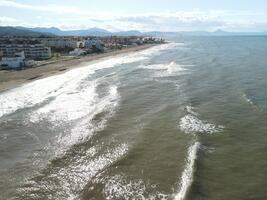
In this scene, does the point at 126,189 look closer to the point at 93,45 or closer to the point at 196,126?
the point at 196,126

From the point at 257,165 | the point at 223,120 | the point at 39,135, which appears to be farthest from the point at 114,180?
the point at 223,120

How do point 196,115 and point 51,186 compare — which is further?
point 196,115

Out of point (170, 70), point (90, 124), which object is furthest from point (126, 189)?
point (170, 70)

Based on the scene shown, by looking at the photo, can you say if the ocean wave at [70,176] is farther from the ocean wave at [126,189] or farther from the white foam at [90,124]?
the white foam at [90,124]

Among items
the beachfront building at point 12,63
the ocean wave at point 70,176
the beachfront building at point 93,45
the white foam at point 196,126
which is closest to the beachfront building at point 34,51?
the beachfront building at point 12,63

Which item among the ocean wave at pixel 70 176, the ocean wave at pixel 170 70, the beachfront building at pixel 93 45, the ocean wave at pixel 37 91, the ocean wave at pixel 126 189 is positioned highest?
the ocean wave at pixel 126 189

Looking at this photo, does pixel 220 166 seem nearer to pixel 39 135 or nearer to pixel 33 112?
pixel 39 135

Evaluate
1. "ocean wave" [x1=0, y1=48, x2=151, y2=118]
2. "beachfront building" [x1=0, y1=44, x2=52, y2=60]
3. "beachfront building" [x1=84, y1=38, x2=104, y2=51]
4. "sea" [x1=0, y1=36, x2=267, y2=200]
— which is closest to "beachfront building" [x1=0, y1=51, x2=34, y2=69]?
"ocean wave" [x1=0, y1=48, x2=151, y2=118]
